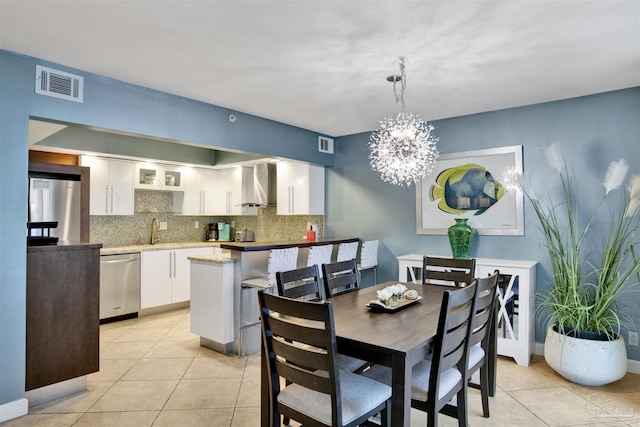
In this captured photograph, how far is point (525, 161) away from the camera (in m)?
3.78

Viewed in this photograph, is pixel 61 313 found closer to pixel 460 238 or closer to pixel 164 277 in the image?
pixel 164 277

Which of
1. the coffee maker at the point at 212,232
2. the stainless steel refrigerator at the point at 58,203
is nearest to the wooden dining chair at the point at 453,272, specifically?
the stainless steel refrigerator at the point at 58,203

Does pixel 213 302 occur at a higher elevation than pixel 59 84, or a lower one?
lower

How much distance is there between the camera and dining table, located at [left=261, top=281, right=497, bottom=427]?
5.26 feet

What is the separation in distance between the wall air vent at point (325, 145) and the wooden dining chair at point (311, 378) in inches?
139

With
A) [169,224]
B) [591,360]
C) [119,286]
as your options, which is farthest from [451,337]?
[169,224]

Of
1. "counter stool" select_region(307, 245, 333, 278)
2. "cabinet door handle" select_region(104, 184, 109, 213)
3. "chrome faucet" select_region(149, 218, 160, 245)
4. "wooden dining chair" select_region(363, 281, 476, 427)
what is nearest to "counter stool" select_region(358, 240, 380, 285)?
"counter stool" select_region(307, 245, 333, 278)

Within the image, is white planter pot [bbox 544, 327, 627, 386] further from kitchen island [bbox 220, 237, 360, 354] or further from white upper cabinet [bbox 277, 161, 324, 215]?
white upper cabinet [bbox 277, 161, 324, 215]

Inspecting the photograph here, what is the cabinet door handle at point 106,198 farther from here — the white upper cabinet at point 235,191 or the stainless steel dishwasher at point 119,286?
the white upper cabinet at point 235,191

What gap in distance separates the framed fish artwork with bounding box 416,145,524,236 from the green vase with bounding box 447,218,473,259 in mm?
263

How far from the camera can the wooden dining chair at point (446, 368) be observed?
5.87ft

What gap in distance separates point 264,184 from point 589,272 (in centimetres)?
406

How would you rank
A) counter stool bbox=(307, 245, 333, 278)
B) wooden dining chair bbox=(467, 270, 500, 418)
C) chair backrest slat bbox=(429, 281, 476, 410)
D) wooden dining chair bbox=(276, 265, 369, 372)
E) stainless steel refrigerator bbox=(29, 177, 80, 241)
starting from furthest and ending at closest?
1. counter stool bbox=(307, 245, 333, 278)
2. stainless steel refrigerator bbox=(29, 177, 80, 241)
3. wooden dining chair bbox=(276, 265, 369, 372)
4. wooden dining chair bbox=(467, 270, 500, 418)
5. chair backrest slat bbox=(429, 281, 476, 410)

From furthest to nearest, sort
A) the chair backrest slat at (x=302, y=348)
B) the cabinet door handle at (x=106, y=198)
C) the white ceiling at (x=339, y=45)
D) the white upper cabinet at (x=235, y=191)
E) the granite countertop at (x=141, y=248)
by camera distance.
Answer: the white upper cabinet at (x=235, y=191)
the cabinet door handle at (x=106, y=198)
the granite countertop at (x=141, y=248)
the white ceiling at (x=339, y=45)
the chair backrest slat at (x=302, y=348)
